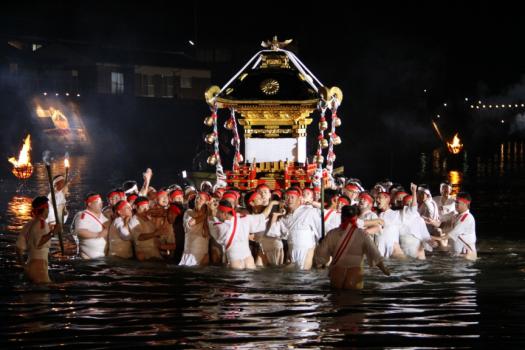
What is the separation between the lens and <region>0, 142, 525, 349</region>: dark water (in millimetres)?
8930

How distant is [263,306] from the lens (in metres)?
10.5

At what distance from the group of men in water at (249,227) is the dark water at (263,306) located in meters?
0.27

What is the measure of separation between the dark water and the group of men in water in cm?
27

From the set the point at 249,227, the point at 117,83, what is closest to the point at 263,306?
the point at 249,227

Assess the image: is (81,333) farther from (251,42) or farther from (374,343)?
(251,42)

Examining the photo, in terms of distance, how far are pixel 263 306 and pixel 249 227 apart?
7.25ft

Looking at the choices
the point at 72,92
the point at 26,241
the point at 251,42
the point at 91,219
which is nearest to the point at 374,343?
the point at 26,241

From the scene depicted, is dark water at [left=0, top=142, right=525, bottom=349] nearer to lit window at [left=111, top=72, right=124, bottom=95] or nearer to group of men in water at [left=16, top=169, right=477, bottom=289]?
group of men in water at [left=16, top=169, right=477, bottom=289]

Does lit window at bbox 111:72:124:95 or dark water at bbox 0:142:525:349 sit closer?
dark water at bbox 0:142:525:349

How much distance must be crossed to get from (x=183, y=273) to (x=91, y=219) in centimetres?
161

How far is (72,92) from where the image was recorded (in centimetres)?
4956

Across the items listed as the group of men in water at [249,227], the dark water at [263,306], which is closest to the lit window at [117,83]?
the dark water at [263,306]

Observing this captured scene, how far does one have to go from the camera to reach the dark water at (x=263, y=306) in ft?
29.3

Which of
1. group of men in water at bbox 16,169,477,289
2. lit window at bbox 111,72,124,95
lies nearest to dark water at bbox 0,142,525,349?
group of men in water at bbox 16,169,477,289
